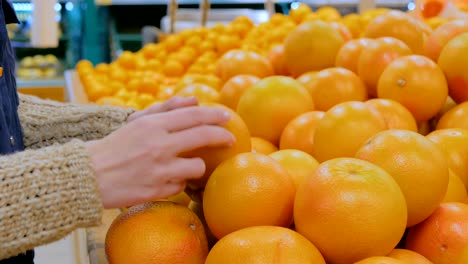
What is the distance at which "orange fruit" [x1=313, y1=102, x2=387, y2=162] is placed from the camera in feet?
3.16

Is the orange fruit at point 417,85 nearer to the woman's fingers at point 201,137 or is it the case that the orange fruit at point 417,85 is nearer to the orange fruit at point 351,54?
the orange fruit at point 351,54

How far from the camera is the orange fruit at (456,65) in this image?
46.9 inches

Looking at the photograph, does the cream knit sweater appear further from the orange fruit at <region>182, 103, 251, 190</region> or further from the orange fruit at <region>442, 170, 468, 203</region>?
the orange fruit at <region>442, 170, 468, 203</region>

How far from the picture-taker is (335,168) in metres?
0.78

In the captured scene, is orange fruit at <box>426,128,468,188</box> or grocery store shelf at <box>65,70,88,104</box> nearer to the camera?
orange fruit at <box>426,128,468,188</box>

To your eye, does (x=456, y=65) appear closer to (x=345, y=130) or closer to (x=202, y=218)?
(x=345, y=130)

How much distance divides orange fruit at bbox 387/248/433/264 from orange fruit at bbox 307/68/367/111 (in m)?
0.52

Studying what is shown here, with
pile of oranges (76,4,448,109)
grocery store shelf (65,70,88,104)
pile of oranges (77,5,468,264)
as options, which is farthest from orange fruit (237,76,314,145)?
grocery store shelf (65,70,88,104)

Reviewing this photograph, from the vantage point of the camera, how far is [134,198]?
775 mm

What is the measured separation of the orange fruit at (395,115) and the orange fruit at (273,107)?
0.16 m

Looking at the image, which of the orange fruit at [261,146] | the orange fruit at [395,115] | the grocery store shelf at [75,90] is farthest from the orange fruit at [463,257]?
the grocery store shelf at [75,90]

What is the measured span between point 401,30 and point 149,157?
92 cm

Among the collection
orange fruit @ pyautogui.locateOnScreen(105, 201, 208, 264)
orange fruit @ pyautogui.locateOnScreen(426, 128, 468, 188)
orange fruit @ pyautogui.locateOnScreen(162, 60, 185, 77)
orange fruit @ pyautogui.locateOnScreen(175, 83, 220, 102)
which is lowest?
orange fruit @ pyautogui.locateOnScreen(162, 60, 185, 77)

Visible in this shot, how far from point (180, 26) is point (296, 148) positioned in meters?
3.23
